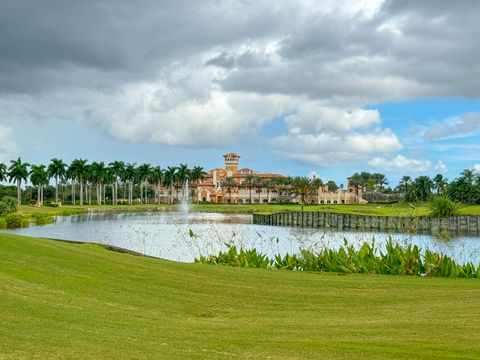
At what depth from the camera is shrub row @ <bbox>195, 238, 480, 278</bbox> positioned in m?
19.2

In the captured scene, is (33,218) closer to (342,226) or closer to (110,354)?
(342,226)

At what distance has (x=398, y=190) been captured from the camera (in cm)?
19150

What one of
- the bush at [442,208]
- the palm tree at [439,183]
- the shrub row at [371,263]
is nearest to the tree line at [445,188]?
the palm tree at [439,183]

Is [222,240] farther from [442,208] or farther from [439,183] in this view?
[439,183]

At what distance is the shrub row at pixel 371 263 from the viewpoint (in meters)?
19.2

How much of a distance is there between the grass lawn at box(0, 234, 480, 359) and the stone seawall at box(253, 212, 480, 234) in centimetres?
4167

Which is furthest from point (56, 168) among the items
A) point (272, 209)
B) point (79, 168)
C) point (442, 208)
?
point (442, 208)

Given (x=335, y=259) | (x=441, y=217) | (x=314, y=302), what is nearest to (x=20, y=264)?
(x=314, y=302)

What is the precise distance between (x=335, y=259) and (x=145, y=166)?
156826 mm

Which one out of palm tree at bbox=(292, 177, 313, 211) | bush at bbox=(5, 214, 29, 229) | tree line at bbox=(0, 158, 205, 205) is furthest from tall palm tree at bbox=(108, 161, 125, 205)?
bush at bbox=(5, 214, 29, 229)

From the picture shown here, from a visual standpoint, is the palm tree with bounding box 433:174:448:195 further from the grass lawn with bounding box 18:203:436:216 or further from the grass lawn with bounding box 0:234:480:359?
the grass lawn with bounding box 0:234:480:359

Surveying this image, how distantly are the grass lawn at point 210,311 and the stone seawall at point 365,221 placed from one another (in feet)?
137

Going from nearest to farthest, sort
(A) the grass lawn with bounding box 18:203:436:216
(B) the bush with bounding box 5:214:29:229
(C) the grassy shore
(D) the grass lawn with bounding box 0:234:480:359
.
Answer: (D) the grass lawn with bounding box 0:234:480:359 < (B) the bush with bounding box 5:214:29:229 < (C) the grassy shore < (A) the grass lawn with bounding box 18:203:436:216

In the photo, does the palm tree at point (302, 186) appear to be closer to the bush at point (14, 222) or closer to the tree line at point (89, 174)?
the tree line at point (89, 174)
